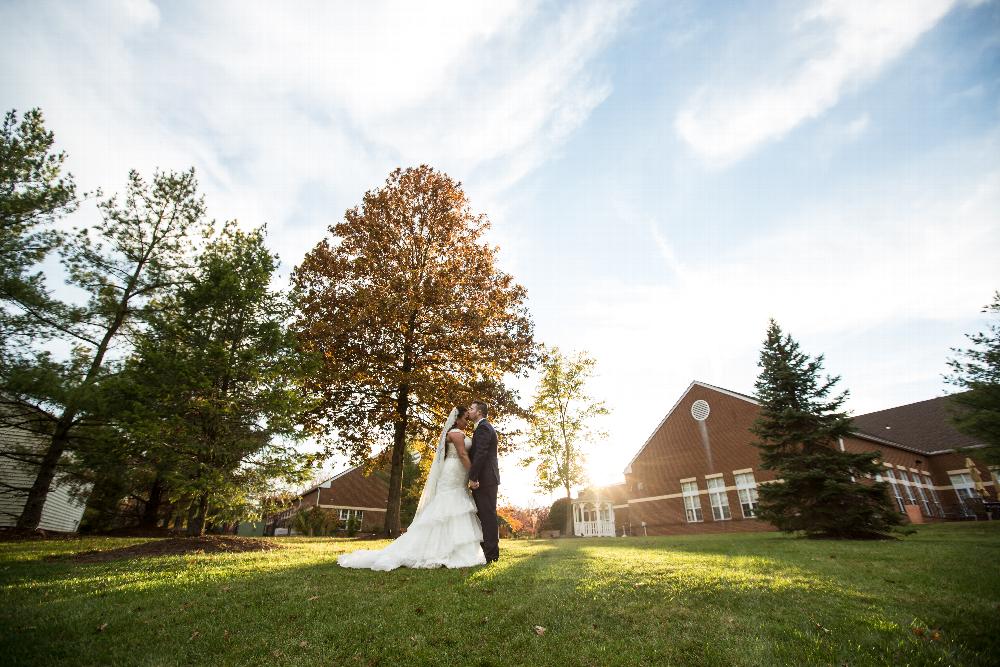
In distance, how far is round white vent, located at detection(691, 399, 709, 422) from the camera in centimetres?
3166

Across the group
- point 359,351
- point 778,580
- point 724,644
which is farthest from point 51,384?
point 778,580

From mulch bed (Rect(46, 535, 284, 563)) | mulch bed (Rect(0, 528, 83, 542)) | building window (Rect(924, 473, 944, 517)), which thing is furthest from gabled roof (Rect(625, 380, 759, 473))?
mulch bed (Rect(0, 528, 83, 542))

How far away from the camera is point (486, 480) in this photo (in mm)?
7934

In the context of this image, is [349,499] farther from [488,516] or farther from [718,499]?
[488,516]

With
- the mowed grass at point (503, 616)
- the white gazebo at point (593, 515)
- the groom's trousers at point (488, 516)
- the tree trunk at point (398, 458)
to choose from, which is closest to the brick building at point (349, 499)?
the white gazebo at point (593, 515)

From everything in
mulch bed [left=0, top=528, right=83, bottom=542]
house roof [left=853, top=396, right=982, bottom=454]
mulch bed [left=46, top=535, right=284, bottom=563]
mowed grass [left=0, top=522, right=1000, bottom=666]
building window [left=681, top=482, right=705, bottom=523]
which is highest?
house roof [left=853, top=396, right=982, bottom=454]

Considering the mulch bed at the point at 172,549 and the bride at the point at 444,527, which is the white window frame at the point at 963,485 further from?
the mulch bed at the point at 172,549

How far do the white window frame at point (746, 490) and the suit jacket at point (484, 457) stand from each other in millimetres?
25815

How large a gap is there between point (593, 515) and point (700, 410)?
43.9 feet

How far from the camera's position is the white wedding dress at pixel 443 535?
7391 mm

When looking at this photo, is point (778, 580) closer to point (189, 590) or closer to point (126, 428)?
point (189, 590)

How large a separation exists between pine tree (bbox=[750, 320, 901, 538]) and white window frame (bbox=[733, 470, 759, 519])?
11025mm

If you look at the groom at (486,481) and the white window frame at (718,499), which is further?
the white window frame at (718,499)

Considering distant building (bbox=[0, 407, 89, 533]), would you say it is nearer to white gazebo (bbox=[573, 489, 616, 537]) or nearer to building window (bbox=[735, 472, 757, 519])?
white gazebo (bbox=[573, 489, 616, 537])
